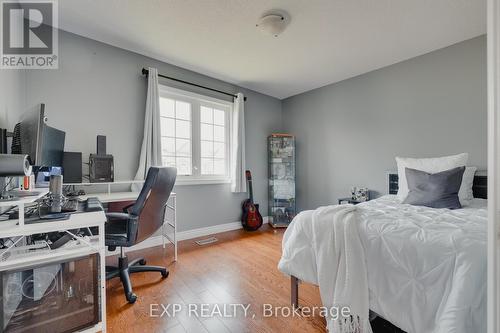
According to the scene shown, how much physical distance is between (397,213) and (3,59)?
10.4 feet

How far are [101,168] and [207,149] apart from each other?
1500mm

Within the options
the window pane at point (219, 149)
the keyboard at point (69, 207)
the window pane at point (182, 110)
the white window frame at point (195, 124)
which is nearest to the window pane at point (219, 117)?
the white window frame at point (195, 124)

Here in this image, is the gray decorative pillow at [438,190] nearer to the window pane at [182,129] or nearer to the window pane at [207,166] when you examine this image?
the window pane at [207,166]

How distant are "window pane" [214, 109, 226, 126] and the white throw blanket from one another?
8.19 ft

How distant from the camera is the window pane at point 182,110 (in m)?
3.16

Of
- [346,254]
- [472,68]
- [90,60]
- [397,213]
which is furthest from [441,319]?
[90,60]

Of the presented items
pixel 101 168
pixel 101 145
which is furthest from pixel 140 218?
pixel 101 145

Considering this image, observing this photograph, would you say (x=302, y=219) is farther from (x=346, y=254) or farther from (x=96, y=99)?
(x=96, y=99)

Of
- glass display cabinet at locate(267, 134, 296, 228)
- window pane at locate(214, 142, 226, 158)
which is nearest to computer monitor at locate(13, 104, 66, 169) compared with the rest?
window pane at locate(214, 142, 226, 158)

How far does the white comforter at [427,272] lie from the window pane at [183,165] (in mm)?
2491

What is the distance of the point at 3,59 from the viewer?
5.37ft

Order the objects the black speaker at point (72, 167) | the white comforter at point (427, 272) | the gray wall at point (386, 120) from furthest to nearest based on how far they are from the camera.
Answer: the gray wall at point (386, 120)
the black speaker at point (72, 167)
the white comforter at point (427, 272)

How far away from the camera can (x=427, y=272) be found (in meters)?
1.04

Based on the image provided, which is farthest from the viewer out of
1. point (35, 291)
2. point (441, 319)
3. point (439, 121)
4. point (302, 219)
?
point (439, 121)
